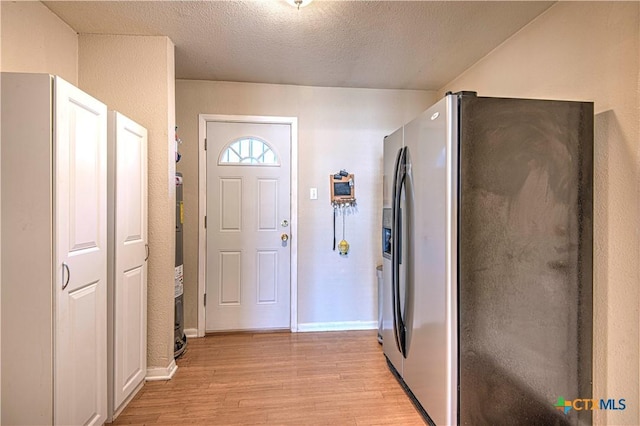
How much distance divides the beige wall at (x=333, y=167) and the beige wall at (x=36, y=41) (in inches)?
42.5

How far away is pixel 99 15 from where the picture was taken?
187cm

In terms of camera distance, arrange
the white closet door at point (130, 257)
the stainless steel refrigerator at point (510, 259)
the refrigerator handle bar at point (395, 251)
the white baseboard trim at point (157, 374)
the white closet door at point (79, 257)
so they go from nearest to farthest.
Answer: the white closet door at point (79, 257) < the stainless steel refrigerator at point (510, 259) < the white closet door at point (130, 257) < the refrigerator handle bar at point (395, 251) < the white baseboard trim at point (157, 374)

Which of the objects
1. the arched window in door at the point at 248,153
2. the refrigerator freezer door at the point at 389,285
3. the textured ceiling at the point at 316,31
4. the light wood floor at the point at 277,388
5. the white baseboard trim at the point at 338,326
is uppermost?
the textured ceiling at the point at 316,31

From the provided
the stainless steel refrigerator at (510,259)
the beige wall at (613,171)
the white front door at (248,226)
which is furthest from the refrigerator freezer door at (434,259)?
the white front door at (248,226)

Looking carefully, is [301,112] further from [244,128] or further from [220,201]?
[220,201]

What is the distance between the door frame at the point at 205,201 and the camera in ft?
9.15

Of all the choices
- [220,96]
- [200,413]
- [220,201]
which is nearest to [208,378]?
[200,413]

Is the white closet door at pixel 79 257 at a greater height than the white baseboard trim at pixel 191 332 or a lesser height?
greater

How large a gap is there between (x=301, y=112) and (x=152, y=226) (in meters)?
1.70

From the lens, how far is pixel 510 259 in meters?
1.42

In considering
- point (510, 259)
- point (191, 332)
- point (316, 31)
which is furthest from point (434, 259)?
point (191, 332)

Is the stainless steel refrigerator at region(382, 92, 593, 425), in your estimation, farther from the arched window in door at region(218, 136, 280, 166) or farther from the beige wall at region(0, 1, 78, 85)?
the beige wall at region(0, 1, 78, 85)

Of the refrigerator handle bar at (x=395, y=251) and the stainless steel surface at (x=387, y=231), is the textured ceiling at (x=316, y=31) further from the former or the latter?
the stainless steel surface at (x=387, y=231)

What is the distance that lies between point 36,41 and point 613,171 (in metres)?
3.17
